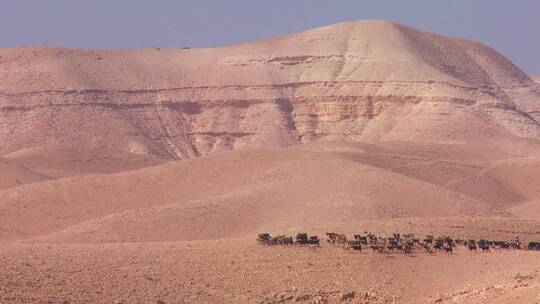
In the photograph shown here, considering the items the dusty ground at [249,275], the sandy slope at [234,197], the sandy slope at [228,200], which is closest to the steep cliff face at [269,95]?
the sandy slope at [228,200]

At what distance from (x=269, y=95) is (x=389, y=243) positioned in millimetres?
78181

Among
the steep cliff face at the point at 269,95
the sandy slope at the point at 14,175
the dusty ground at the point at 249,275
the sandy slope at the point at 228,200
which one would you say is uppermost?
the steep cliff face at the point at 269,95

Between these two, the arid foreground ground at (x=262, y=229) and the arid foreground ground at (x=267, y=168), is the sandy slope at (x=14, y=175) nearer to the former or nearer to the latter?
the arid foreground ground at (x=267, y=168)

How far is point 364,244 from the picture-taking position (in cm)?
3253

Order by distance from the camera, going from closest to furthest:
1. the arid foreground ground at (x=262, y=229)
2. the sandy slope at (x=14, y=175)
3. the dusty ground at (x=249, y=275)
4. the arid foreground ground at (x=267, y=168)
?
the dusty ground at (x=249, y=275), the arid foreground ground at (x=262, y=229), the arid foreground ground at (x=267, y=168), the sandy slope at (x=14, y=175)

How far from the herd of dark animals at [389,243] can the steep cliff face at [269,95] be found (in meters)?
61.4

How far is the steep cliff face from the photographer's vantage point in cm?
10219

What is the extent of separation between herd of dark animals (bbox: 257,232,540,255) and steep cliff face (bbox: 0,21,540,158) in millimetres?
61360

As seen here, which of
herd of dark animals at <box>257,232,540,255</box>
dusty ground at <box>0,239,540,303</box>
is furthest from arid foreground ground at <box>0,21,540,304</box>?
herd of dark animals at <box>257,232,540,255</box>

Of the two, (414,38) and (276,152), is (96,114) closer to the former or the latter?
(414,38)

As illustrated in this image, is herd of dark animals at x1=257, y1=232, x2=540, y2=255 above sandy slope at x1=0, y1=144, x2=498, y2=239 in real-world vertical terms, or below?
below

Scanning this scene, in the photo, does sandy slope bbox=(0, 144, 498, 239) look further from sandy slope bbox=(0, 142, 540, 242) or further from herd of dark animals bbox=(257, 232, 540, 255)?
herd of dark animals bbox=(257, 232, 540, 255)

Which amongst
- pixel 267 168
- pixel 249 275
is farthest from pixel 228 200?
pixel 249 275

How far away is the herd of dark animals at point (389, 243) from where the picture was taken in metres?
32.1
